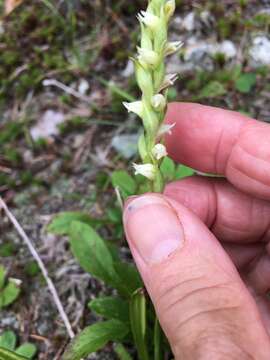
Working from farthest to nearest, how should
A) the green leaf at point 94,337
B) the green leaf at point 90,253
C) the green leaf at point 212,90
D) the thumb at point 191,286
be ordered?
the green leaf at point 212,90 < the green leaf at point 90,253 < the green leaf at point 94,337 < the thumb at point 191,286

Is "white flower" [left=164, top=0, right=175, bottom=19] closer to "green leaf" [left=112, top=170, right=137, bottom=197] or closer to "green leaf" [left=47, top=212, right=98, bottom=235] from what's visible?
"green leaf" [left=112, top=170, right=137, bottom=197]

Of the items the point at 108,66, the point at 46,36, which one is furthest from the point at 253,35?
the point at 46,36

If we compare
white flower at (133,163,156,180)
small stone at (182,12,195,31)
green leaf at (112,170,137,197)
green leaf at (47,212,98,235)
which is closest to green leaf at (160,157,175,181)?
green leaf at (112,170,137,197)

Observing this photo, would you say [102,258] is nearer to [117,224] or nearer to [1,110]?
[117,224]

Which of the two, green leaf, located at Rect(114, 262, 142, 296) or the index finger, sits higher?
the index finger

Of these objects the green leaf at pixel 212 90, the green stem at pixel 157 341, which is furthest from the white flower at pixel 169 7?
the green leaf at pixel 212 90

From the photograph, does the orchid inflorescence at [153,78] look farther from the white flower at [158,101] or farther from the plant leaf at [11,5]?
the plant leaf at [11,5]

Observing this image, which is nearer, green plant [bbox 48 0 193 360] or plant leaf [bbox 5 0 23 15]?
green plant [bbox 48 0 193 360]
